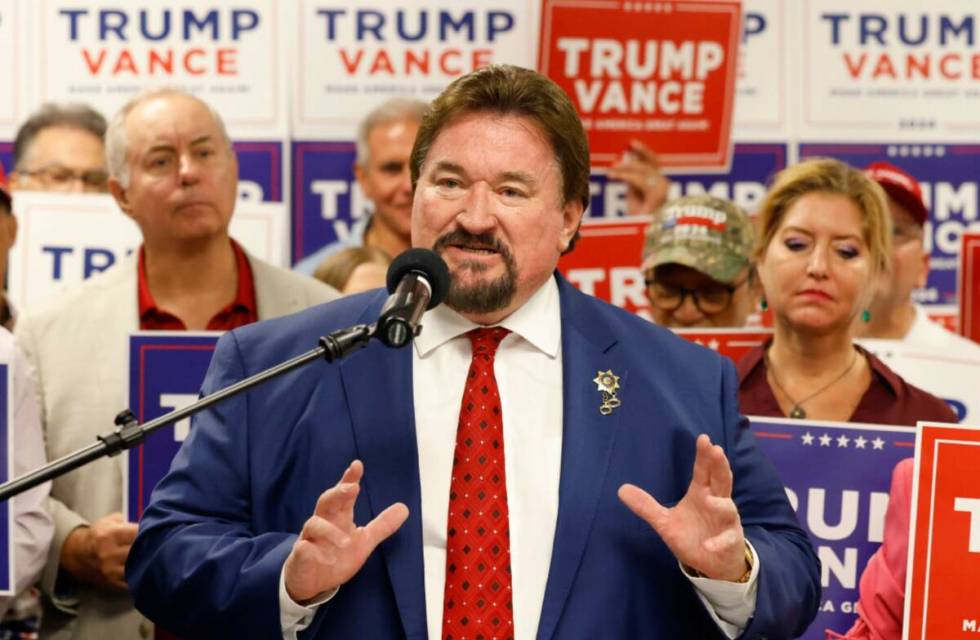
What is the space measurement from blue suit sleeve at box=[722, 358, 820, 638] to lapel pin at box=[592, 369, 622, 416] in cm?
21

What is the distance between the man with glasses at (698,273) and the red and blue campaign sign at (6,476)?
6.29ft

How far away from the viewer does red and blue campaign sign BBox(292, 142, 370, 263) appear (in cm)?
665

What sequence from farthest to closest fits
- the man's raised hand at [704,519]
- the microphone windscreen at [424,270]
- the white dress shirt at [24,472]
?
the white dress shirt at [24,472]
the man's raised hand at [704,519]
the microphone windscreen at [424,270]

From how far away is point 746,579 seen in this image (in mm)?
2670

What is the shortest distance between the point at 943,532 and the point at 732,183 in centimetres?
372

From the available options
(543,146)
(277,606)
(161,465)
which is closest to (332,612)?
(277,606)

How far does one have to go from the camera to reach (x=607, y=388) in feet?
9.49

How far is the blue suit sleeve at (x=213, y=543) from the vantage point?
8.75ft

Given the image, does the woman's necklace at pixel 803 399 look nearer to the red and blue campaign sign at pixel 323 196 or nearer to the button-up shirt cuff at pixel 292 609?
the button-up shirt cuff at pixel 292 609

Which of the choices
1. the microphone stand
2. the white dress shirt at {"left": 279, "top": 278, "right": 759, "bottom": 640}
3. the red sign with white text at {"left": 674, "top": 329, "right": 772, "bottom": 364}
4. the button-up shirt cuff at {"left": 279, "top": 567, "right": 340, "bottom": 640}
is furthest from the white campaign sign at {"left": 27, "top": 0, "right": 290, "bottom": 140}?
the microphone stand

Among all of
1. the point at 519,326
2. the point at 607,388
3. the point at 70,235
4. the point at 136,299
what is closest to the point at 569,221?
the point at 519,326

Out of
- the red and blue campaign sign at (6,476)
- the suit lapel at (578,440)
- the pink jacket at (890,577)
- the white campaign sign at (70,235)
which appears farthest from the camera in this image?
the white campaign sign at (70,235)

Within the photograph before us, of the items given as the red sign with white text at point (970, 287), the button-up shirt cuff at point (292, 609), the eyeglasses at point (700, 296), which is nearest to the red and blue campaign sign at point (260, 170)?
the eyeglasses at point (700, 296)

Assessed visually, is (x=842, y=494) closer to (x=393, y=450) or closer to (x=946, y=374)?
(x=946, y=374)
